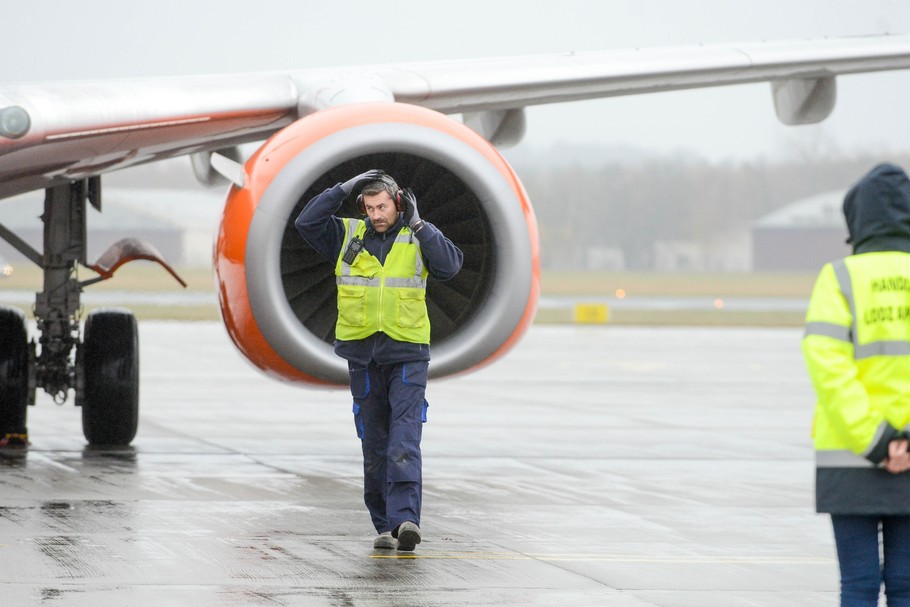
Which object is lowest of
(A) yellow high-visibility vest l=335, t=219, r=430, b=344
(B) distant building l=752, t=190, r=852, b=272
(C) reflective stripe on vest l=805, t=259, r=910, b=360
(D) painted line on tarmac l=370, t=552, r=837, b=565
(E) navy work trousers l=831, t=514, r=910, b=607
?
(D) painted line on tarmac l=370, t=552, r=837, b=565

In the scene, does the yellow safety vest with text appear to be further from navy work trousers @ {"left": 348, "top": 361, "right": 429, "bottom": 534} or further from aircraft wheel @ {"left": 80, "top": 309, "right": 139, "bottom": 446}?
aircraft wheel @ {"left": 80, "top": 309, "right": 139, "bottom": 446}

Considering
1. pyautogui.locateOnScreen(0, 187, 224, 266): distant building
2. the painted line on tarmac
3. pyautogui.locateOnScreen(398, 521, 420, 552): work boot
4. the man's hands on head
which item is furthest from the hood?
pyautogui.locateOnScreen(0, 187, 224, 266): distant building

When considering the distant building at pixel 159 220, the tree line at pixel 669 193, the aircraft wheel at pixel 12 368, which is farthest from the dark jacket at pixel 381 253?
the tree line at pixel 669 193

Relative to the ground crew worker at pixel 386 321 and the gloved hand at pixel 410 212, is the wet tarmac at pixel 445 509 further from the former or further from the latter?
the gloved hand at pixel 410 212

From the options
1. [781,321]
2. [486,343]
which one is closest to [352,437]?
[486,343]

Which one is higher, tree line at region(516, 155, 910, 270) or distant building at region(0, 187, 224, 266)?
tree line at region(516, 155, 910, 270)

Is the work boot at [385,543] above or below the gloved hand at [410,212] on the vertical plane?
below

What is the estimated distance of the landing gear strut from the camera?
10430 millimetres

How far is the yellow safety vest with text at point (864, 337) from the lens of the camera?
4.48 m

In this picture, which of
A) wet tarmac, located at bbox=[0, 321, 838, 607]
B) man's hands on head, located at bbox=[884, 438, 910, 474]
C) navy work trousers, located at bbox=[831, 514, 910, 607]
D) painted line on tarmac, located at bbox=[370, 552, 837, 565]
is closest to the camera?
man's hands on head, located at bbox=[884, 438, 910, 474]

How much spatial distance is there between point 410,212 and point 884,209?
2.88 m

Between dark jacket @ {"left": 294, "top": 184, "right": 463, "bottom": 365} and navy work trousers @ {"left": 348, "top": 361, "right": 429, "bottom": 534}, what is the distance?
0.06m

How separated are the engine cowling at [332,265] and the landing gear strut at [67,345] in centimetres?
248

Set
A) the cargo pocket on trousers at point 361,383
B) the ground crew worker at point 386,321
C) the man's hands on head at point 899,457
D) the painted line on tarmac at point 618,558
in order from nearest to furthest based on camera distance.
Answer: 1. the man's hands on head at point 899,457
2. the painted line on tarmac at point 618,558
3. the ground crew worker at point 386,321
4. the cargo pocket on trousers at point 361,383
